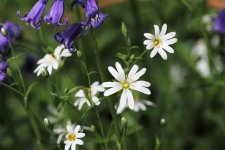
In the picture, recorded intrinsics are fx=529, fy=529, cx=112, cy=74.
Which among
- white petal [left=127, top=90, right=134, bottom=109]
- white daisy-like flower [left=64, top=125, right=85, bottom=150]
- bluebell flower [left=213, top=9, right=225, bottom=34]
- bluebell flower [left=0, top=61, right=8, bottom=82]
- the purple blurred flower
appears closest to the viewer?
white petal [left=127, top=90, right=134, bottom=109]

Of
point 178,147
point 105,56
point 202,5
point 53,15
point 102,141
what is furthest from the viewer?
point 105,56

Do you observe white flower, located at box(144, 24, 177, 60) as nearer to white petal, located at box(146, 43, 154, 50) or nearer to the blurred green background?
white petal, located at box(146, 43, 154, 50)

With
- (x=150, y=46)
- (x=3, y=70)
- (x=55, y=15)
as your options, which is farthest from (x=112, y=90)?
(x=3, y=70)

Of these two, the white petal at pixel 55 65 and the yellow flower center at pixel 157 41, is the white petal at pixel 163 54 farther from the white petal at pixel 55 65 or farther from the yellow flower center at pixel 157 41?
the white petal at pixel 55 65

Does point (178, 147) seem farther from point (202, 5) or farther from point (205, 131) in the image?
point (202, 5)

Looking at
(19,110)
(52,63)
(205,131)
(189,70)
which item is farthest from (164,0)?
(52,63)

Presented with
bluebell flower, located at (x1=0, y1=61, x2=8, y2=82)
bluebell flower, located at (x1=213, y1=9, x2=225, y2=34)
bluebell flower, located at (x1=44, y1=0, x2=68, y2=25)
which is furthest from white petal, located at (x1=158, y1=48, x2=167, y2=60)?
bluebell flower, located at (x1=213, y1=9, x2=225, y2=34)
